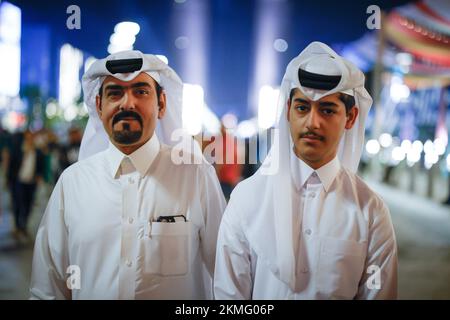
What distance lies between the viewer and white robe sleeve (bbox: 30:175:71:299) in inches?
98.7

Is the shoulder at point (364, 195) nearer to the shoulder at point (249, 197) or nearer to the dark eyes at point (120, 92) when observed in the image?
→ the shoulder at point (249, 197)

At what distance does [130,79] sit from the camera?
2.44 meters

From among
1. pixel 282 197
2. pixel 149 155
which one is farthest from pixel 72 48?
pixel 282 197

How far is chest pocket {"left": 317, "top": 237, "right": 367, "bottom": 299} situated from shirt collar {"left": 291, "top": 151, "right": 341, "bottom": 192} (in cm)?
24

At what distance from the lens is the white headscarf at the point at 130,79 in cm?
247

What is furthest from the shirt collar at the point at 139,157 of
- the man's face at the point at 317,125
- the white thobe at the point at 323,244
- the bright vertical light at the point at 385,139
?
the bright vertical light at the point at 385,139

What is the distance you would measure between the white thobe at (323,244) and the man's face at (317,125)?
46 mm

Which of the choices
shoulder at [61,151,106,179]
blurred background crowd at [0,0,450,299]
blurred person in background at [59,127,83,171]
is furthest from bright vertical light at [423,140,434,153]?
blurred person in background at [59,127,83,171]

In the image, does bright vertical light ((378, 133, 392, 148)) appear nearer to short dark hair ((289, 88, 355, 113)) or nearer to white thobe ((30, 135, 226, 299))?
short dark hair ((289, 88, 355, 113))

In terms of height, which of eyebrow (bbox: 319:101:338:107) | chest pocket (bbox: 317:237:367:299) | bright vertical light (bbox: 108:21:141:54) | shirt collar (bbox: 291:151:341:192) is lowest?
chest pocket (bbox: 317:237:367:299)

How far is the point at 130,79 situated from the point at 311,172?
2.89 feet

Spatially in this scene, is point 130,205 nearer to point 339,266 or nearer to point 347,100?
point 339,266

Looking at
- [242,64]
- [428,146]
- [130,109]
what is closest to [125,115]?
[130,109]
